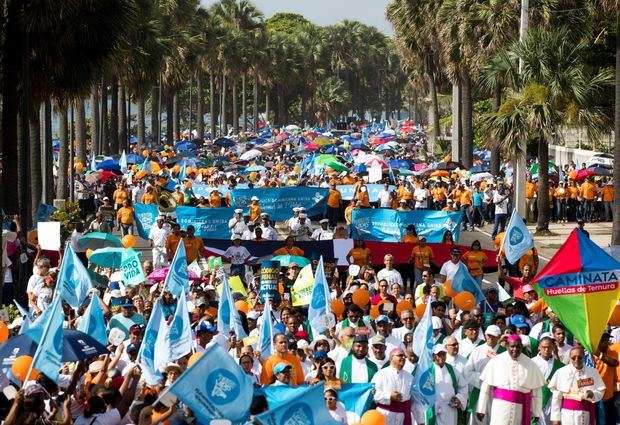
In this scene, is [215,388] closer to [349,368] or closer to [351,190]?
[349,368]

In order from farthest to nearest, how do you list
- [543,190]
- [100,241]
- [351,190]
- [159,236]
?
[543,190], [351,190], [159,236], [100,241]

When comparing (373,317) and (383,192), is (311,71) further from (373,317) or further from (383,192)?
(373,317)

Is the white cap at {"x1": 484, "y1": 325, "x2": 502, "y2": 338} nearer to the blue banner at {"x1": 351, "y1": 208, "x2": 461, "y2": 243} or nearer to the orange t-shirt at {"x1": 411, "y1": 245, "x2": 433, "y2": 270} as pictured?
the orange t-shirt at {"x1": 411, "y1": 245, "x2": 433, "y2": 270}

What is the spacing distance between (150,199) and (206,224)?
4.61 m

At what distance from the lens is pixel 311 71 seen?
12812cm

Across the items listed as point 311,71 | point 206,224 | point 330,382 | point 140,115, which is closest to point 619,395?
point 330,382

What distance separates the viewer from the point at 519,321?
15.2 m

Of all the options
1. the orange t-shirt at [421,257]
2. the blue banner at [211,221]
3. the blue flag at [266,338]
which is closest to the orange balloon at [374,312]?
the blue flag at [266,338]

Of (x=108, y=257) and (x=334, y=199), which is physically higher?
(x=108, y=257)

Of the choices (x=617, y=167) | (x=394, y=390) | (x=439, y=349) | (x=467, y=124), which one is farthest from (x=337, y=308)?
(x=467, y=124)

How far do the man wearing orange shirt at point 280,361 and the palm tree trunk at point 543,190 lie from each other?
21829 mm

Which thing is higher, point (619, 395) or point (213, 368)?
point (213, 368)

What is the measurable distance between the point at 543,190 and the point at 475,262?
1416 centimetres

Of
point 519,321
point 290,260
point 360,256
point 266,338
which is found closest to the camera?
point 266,338
